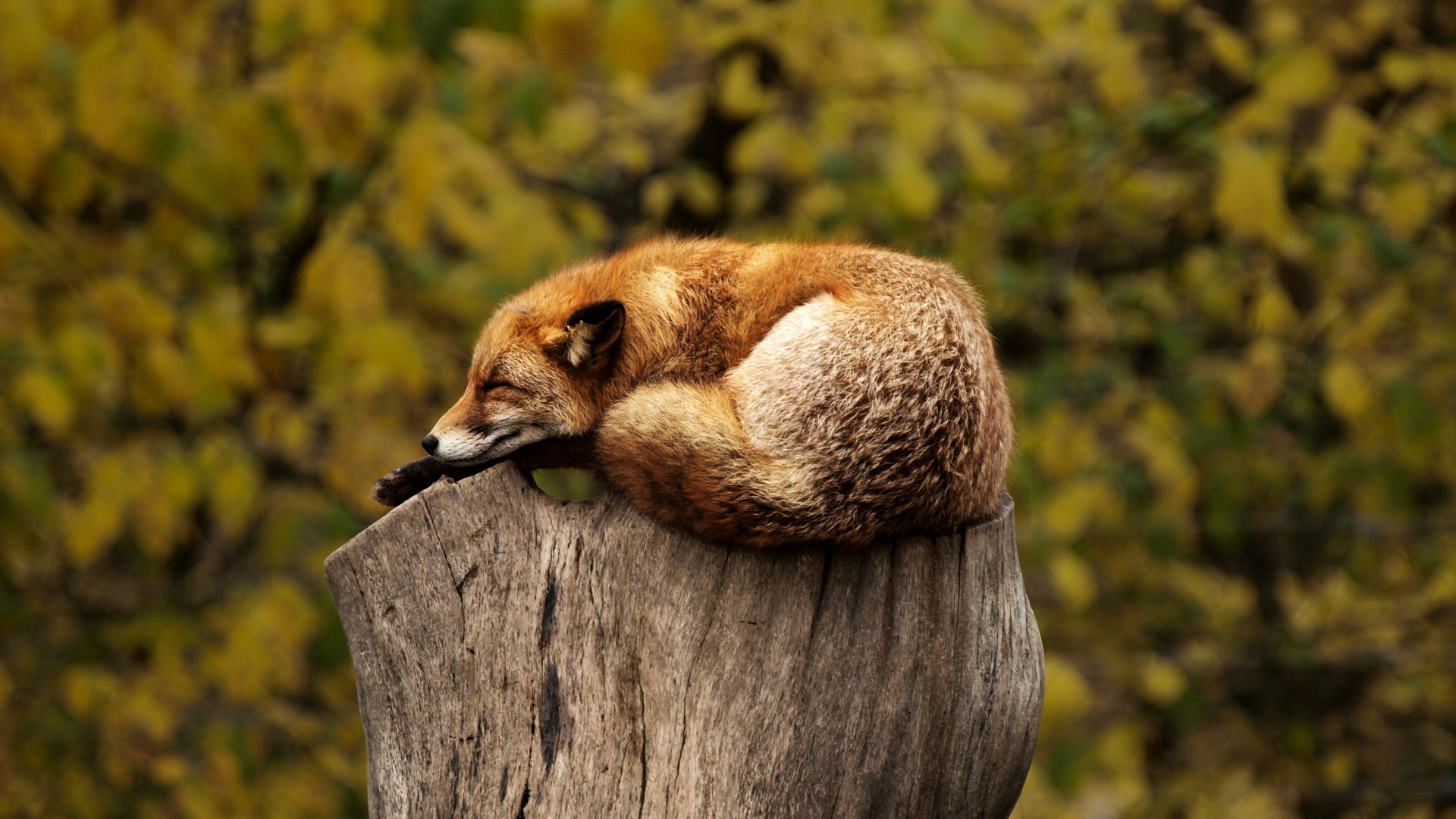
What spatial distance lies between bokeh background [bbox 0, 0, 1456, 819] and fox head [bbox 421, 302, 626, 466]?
2057 mm

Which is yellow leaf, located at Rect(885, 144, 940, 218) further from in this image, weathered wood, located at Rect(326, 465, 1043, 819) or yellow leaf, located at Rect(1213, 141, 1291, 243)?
weathered wood, located at Rect(326, 465, 1043, 819)

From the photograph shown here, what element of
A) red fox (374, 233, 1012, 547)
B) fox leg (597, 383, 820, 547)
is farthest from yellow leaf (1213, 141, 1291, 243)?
fox leg (597, 383, 820, 547)

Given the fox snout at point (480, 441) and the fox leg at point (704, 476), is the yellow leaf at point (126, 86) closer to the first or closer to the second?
the fox snout at point (480, 441)

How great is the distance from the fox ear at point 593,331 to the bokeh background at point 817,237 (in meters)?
2.10

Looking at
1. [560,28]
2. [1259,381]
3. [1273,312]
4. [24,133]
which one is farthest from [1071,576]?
[24,133]

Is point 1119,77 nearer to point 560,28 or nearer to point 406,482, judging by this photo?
point 560,28

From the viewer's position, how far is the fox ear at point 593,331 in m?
2.53

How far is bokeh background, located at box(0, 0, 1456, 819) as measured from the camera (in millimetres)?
5016

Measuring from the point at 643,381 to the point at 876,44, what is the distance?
12.7 ft

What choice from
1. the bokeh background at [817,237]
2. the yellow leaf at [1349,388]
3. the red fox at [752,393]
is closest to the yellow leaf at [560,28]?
the bokeh background at [817,237]

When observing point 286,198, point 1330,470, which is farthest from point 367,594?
point 1330,470

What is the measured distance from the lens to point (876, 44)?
592cm

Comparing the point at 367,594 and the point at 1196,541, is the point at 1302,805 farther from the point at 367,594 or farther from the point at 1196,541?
the point at 367,594

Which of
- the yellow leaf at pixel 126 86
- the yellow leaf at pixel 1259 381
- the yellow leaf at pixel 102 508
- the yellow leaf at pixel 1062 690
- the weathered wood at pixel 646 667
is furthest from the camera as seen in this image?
the yellow leaf at pixel 1259 381
